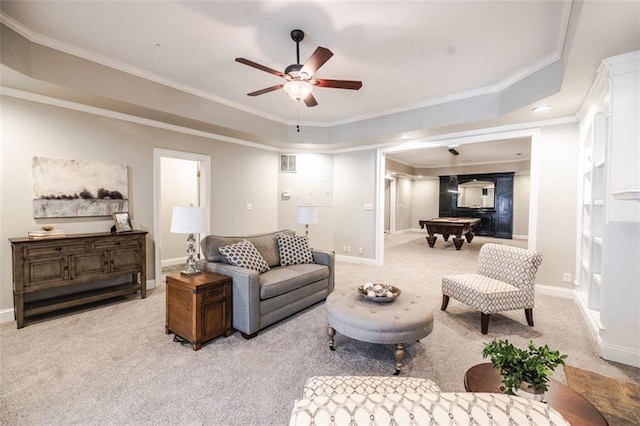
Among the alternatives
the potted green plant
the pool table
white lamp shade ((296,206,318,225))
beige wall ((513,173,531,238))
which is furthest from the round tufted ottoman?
beige wall ((513,173,531,238))

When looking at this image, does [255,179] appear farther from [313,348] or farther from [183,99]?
[313,348]

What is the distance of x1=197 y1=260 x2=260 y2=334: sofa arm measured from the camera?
8.81 ft

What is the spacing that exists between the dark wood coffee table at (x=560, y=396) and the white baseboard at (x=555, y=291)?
3.49m

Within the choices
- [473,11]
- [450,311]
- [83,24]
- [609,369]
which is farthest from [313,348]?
[83,24]

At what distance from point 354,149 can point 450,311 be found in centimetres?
377

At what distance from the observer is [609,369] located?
2277 mm

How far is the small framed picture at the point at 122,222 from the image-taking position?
377cm

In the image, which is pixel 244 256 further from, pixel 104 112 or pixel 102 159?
pixel 104 112

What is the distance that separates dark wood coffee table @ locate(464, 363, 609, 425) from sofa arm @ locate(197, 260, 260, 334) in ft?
6.21

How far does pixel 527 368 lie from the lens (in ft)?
3.82

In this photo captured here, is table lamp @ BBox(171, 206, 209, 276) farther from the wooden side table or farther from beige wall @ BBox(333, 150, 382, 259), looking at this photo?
beige wall @ BBox(333, 150, 382, 259)

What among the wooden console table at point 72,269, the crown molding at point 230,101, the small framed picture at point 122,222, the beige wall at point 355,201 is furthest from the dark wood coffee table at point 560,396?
the beige wall at point 355,201

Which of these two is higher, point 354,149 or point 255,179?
point 354,149

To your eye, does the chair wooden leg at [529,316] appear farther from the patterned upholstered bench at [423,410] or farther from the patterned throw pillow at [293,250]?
the patterned upholstered bench at [423,410]
